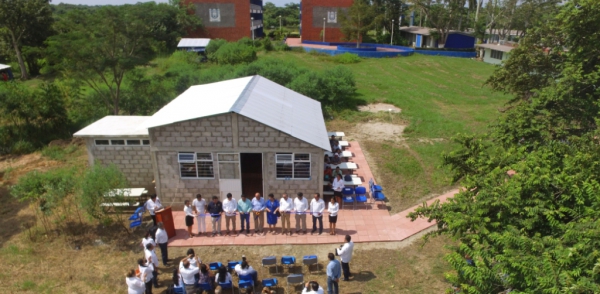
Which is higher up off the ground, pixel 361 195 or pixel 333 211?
pixel 333 211

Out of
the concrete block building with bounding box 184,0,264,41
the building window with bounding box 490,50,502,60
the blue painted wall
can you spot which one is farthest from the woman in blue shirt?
the blue painted wall

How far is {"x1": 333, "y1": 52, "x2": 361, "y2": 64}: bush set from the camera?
4712 cm

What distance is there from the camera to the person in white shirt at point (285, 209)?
493 inches

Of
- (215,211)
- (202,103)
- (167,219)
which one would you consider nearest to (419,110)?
(202,103)

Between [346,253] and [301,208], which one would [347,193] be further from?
[346,253]

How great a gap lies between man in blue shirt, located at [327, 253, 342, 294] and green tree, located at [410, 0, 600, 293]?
214 cm

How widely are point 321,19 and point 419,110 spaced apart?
35498 mm

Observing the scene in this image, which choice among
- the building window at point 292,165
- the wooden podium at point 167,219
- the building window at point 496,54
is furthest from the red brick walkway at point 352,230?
the building window at point 496,54

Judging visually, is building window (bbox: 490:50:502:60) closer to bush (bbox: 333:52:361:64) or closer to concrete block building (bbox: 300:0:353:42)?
bush (bbox: 333:52:361:64)

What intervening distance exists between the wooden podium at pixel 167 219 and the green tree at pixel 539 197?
25.1ft

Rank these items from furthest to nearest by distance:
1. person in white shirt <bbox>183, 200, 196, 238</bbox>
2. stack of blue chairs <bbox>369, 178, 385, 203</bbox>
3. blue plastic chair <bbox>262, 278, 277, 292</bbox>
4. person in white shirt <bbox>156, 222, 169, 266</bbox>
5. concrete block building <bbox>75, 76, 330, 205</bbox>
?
1. stack of blue chairs <bbox>369, 178, 385, 203</bbox>
2. concrete block building <bbox>75, 76, 330, 205</bbox>
3. person in white shirt <bbox>183, 200, 196, 238</bbox>
4. person in white shirt <bbox>156, 222, 169, 266</bbox>
5. blue plastic chair <bbox>262, 278, 277, 292</bbox>

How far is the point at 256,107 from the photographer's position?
576 inches

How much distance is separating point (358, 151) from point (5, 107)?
1905 centimetres

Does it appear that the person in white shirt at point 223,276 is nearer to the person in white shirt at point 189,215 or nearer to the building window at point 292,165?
the person in white shirt at point 189,215
